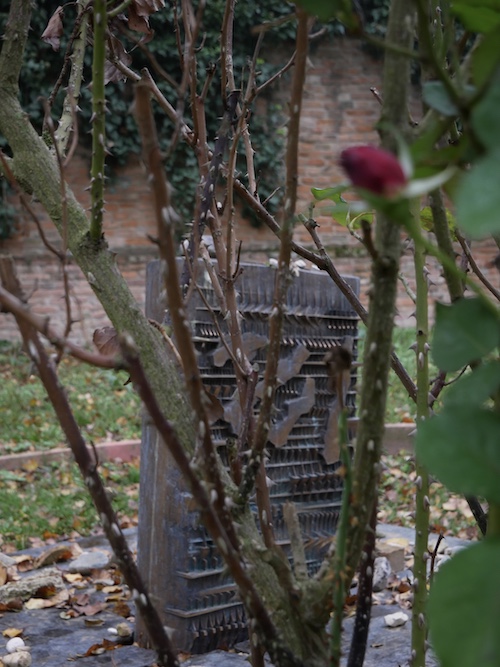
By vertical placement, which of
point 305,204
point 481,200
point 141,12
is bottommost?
point 481,200

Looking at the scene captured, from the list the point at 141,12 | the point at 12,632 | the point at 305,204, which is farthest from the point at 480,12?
the point at 305,204

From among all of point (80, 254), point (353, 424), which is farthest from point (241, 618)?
point (80, 254)

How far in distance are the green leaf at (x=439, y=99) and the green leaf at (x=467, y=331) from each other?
98mm

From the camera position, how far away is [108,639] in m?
2.32

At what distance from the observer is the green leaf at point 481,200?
11.5 inches

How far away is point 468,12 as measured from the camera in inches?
16.9

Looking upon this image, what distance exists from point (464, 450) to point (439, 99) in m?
0.19

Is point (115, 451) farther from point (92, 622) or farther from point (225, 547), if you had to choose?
point (225, 547)

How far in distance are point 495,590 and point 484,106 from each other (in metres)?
0.20

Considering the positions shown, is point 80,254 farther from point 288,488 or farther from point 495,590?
point 288,488

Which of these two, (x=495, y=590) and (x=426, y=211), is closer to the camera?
(x=495, y=590)

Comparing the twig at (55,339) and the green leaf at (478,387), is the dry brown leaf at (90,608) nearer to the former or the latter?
the twig at (55,339)

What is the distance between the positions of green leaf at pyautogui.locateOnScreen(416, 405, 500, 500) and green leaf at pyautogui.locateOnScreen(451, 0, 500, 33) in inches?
8.3

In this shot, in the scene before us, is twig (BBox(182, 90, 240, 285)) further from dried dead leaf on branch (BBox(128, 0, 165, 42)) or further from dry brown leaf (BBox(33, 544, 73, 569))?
dry brown leaf (BBox(33, 544, 73, 569))
